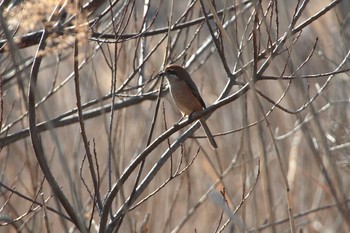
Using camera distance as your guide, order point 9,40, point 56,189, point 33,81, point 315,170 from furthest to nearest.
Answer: point 315,170 → point 56,189 → point 33,81 → point 9,40

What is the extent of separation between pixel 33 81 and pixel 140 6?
615cm

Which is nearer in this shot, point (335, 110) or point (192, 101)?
point (192, 101)

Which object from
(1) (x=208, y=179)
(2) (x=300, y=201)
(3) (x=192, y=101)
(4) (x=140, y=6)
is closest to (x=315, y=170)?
(2) (x=300, y=201)

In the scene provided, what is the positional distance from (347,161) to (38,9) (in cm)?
210

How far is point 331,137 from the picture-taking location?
3443 millimetres

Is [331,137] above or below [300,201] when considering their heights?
above

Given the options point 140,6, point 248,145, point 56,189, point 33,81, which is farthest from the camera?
point 140,6

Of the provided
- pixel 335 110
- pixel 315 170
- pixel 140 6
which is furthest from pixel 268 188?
pixel 140 6

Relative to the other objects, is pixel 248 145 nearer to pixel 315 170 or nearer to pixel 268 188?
pixel 268 188

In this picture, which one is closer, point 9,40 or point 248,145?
point 9,40

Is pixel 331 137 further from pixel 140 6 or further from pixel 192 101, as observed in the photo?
pixel 140 6

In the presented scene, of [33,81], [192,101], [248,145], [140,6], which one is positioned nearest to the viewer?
[33,81]

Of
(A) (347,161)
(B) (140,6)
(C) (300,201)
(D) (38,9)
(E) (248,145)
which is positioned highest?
(B) (140,6)

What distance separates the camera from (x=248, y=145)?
1.82 metres
